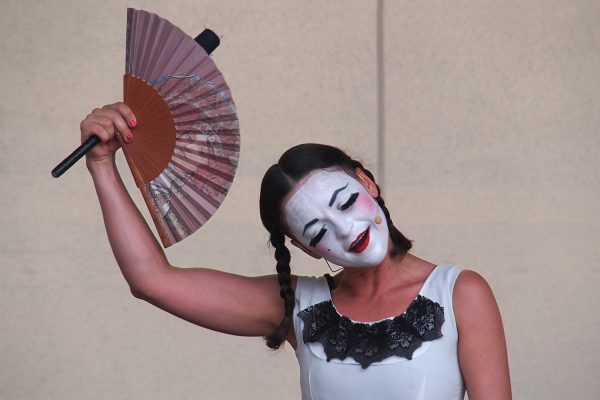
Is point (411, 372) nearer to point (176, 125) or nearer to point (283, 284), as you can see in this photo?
point (283, 284)

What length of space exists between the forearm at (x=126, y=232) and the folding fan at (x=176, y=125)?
0.06 meters

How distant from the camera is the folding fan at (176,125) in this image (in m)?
2.12

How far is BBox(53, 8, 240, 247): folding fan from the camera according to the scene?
6.97 ft

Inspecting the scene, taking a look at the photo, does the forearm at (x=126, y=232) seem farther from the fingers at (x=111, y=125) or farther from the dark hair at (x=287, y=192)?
the dark hair at (x=287, y=192)

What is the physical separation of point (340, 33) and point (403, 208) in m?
0.75

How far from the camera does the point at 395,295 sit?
2.30 m

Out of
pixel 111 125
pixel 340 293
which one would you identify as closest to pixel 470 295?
pixel 340 293

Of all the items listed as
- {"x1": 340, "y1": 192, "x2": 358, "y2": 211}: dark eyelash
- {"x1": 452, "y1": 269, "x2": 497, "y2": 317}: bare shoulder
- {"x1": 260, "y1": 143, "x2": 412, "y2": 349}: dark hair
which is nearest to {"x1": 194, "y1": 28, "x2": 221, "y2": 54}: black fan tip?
{"x1": 260, "y1": 143, "x2": 412, "y2": 349}: dark hair

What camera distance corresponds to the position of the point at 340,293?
2.39 metres

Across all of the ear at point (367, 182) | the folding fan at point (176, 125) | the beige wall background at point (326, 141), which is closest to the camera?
the folding fan at point (176, 125)

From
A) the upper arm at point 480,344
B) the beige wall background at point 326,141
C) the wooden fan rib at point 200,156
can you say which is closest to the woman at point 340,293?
the upper arm at point 480,344

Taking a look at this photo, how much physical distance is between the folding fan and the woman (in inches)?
2.1

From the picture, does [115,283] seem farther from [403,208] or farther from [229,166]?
[229,166]

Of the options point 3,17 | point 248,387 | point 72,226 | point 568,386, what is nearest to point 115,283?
point 72,226
